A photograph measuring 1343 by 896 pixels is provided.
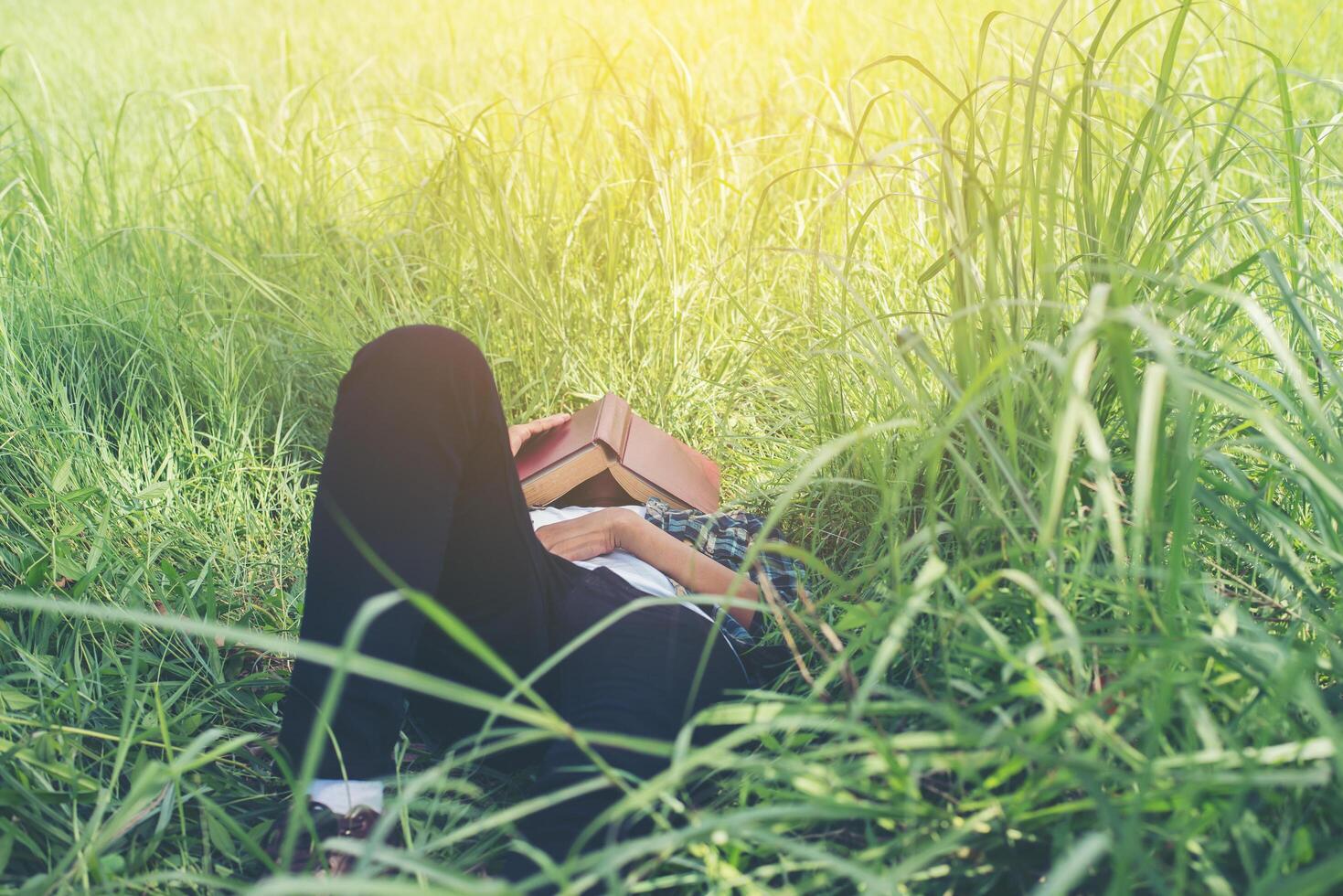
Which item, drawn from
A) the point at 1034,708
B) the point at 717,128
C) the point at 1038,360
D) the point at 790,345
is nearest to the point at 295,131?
the point at 717,128

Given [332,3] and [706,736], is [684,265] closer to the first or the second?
[706,736]

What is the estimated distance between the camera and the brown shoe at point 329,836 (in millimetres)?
1231

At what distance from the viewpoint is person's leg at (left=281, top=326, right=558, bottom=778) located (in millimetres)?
1334

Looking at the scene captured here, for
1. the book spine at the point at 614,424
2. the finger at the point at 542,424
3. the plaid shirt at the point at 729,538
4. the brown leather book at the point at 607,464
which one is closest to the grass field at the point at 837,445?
the plaid shirt at the point at 729,538

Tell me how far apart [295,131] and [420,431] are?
3.15 meters

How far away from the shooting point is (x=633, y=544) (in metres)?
1.89

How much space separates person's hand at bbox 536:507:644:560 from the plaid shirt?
15 cm

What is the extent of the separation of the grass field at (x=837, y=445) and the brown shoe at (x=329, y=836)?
8 centimetres

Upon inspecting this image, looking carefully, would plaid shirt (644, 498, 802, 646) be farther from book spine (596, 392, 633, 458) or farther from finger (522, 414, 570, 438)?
finger (522, 414, 570, 438)

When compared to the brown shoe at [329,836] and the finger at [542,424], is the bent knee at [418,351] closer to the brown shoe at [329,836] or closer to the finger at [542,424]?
the brown shoe at [329,836]

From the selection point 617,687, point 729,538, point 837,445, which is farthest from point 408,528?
point 729,538

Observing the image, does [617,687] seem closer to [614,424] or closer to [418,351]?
[418,351]

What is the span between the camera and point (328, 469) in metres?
1.43

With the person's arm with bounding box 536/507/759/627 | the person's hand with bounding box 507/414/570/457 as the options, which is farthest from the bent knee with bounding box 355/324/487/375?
the person's hand with bounding box 507/414/570/457
